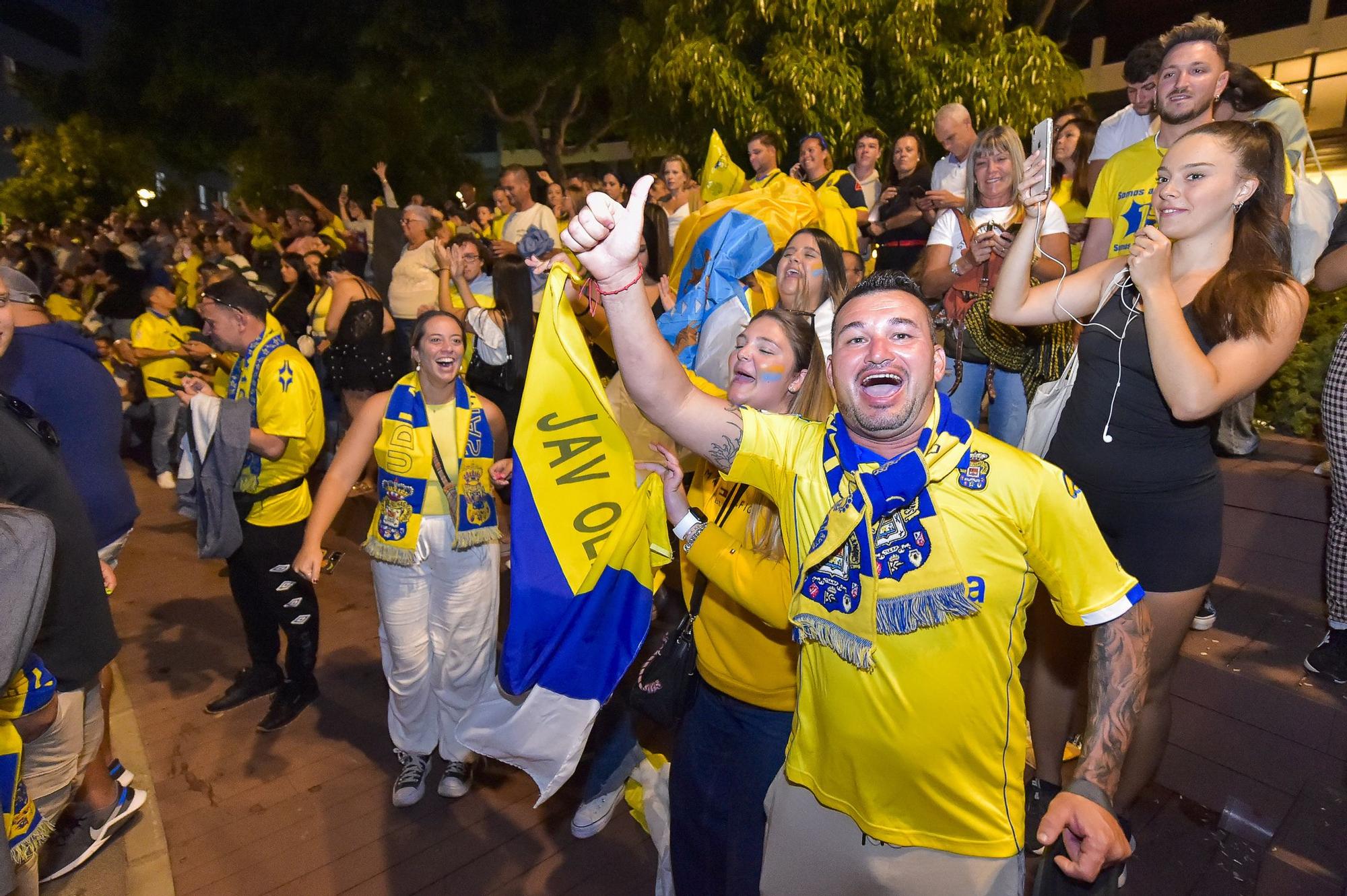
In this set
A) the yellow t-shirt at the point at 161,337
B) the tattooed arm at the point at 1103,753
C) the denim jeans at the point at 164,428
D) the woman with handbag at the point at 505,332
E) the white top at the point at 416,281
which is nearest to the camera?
the tattooed arm at the point at 1103,753

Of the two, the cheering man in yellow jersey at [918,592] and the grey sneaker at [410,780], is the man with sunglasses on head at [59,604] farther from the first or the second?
the cheering man in yellow jersey at [918,592]

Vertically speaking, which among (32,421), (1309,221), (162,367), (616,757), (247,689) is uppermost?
(1309,221)

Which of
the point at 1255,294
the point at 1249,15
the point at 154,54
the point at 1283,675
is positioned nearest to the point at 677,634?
the point at 1255,294

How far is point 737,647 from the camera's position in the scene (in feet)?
7.96

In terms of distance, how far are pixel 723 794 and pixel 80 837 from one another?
290 centimetres

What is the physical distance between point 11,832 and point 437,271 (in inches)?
234

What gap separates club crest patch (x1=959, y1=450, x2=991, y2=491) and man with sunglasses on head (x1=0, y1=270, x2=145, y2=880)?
2.55 meters

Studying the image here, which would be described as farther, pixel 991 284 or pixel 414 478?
pixel 991 284

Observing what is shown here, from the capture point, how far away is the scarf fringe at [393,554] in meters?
3.64

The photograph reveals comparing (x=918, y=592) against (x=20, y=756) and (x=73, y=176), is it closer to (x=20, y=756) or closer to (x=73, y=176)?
(x=20, y=756)

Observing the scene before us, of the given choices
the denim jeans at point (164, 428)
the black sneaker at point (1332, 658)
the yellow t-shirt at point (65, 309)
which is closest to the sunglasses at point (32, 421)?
the black sneaker at point (1332, 658)

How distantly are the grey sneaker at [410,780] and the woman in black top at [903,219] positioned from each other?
4.16 meters

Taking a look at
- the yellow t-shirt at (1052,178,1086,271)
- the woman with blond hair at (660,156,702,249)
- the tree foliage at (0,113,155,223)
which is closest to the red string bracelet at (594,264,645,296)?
the yellow t-shirt at (1052,178,1086,271)

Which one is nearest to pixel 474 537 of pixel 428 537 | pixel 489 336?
pixel 428 537
